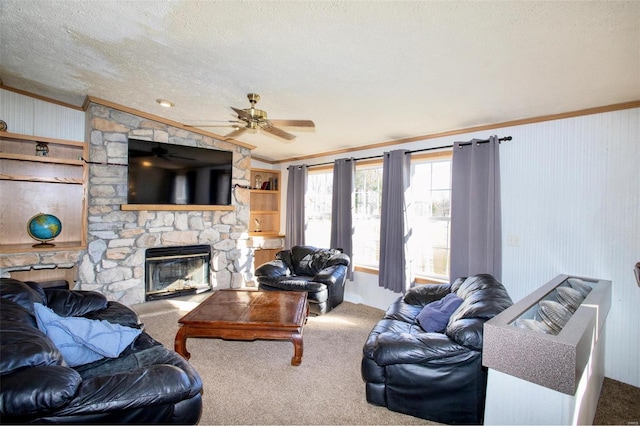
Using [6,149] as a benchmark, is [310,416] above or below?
below

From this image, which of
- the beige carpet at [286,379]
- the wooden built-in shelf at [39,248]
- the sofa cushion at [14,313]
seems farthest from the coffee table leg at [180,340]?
the wooden built-in shelf at [39,248]

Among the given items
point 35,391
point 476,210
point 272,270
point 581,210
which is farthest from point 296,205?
point 35,391

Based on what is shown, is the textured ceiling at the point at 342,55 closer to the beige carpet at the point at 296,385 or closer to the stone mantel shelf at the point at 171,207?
the stone mantel shelf at the point at 171,207

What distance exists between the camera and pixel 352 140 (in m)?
4.40

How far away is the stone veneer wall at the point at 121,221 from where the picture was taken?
151 inches

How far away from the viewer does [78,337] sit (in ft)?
5.83

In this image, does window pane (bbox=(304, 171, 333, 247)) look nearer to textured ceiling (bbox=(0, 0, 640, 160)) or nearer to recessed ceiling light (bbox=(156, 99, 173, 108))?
textured ceiling (bbox=(0, 0, 640, 160))

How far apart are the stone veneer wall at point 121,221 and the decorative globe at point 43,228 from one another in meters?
0.33

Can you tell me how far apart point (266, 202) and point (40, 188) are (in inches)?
133

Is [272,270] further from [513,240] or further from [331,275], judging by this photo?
[513,240]

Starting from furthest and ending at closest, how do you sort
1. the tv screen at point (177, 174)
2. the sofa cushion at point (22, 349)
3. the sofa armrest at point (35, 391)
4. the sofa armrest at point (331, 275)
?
the tv screen at point (177, 174)
the sofa armrest at point (331, 275)
the sofa cushion at point (22, 349)
the sofa armrest at point (35, 391)

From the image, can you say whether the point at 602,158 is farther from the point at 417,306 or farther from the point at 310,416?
the point at 310,416

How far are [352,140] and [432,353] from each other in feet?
10.3

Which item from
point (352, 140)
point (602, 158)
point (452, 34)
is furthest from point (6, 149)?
point (602, 158)
